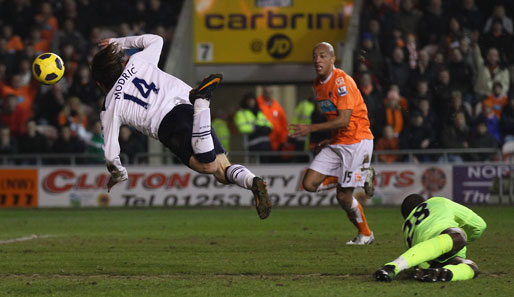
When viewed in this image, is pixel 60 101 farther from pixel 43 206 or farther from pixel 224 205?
pixel 224 205

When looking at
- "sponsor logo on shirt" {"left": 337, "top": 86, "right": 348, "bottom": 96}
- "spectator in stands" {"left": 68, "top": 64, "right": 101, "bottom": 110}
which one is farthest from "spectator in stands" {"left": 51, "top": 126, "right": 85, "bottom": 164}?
"sponsor logo on shirt" {"left": 337, "top": 86, "right": 348, "bottom": 96}

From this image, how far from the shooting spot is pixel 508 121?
19406 mm

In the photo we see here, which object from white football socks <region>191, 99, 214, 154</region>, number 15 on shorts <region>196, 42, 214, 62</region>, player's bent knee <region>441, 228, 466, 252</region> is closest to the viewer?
player's bent knee <region>441, 228, 466, 252</region>

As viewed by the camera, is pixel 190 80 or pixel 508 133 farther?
pixel 190 80

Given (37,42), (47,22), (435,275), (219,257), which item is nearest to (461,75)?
(37,42)

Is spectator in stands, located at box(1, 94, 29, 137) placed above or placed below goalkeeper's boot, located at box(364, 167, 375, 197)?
above

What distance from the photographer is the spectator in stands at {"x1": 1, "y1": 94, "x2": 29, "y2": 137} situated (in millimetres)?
21016

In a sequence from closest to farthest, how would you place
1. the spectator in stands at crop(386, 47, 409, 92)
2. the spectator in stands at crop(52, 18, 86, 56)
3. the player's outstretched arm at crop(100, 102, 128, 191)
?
the player's outstretched arm at crop(100, 102, 128, 191) < the spectator in stands at crop(386, 47, 409, 92) < the spectator in stands at crop(52, 18, 86, 56)

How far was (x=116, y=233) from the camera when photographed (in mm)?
13867

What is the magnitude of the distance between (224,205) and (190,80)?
4.92 m

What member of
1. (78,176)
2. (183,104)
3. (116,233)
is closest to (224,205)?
(78,176)

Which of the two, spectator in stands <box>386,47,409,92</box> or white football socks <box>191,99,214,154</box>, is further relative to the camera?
spectator in stands <box>386,47,409,92</box>

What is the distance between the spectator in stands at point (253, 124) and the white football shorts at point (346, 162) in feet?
25.1

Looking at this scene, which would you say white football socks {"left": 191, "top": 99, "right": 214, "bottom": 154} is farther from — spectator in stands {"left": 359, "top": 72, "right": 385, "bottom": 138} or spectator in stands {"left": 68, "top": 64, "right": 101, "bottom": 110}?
spectator in stands {"left": 68, "top": 64, "right": 101, "bottom": 110}
